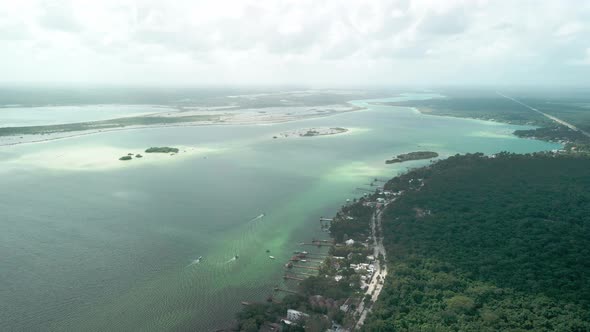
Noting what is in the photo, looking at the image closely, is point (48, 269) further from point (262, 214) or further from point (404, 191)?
point (404, 191)

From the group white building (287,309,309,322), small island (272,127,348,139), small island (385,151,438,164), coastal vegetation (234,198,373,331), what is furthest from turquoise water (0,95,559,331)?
small island (272,127,348,139)

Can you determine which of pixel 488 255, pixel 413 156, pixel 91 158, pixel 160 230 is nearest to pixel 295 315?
pixel 488 255

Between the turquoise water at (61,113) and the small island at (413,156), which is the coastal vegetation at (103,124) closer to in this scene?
the turquoise water at (61,113)

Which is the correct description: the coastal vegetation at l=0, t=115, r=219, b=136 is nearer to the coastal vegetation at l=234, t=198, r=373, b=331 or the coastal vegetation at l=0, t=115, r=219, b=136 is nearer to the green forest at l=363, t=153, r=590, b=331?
the green forest at l=363, t=153, r=590, b=331

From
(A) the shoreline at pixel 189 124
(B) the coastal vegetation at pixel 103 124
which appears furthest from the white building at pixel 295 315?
(B) the coastal vegetation at pixel 103 124

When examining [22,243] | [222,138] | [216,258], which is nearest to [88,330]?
[216,258]

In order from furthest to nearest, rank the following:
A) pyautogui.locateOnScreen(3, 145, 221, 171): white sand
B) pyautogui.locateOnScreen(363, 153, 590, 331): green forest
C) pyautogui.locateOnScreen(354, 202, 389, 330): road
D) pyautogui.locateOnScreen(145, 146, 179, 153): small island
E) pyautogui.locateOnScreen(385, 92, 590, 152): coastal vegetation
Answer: pyautogui.locateOnScreen(385, 92, 590, 152): coastal vegetation < pyautogui.locateOnScreen(145, 146, 179, 153): small island < pyautogui.locateOnScreen(3, 145, 221, 171): white sand < pyautogui.locateOnScreen(354, 202, 389, 330): road < pyautogui.locateOnScreen(363, 153, 590, 331): green forest
